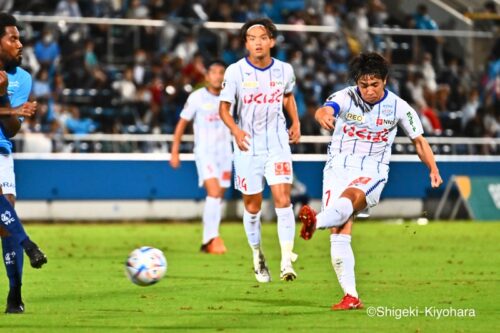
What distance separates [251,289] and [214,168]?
18.7 feet

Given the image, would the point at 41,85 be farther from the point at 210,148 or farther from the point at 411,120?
the point at 411,120

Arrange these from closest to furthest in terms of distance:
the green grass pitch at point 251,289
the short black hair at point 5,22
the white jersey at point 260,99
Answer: the green grass pitch at point 251,289 → the short black hair at point 5,22 → the white jersey at point 260,99

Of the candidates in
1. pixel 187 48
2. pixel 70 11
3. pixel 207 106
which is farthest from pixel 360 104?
pixel 70 11

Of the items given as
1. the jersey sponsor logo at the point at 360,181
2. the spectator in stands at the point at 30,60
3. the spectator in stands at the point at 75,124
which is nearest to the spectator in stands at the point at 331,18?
the spectator in stands at the point at 75,124

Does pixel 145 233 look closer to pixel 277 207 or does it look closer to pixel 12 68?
pixel 277 207

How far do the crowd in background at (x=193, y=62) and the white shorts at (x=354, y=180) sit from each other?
14.8 meters

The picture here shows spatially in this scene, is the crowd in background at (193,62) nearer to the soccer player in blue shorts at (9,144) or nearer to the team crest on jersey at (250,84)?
the team crest on jersey at (250,84)

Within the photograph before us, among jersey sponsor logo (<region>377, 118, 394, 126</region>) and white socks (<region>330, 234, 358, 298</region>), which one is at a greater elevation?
jersey sponsor logo (<region>377, 118, 394, 126</region>)

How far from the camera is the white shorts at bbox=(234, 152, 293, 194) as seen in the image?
13273 mm

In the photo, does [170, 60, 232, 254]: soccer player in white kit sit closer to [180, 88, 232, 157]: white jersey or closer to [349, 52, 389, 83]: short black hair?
[180, 88, 232, 157]: white jersey

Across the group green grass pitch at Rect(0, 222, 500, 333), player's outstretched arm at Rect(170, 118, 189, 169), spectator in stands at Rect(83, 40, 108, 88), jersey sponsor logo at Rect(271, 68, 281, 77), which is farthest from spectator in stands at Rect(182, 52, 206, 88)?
jersey sponsor logo at Rect(271, 68, 281, 77)

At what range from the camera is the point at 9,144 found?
34.9 ft

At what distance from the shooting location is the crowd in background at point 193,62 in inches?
1033

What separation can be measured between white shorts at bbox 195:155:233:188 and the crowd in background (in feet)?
24.5
